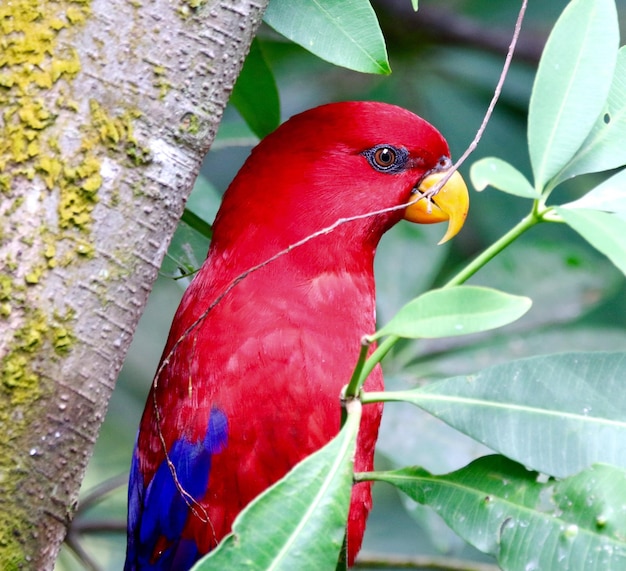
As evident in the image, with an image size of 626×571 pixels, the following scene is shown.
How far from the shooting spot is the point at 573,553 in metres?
1.02

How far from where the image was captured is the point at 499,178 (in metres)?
0.96

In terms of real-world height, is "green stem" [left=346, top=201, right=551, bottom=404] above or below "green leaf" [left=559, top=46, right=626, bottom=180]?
below

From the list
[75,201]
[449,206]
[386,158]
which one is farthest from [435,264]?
[75,201]

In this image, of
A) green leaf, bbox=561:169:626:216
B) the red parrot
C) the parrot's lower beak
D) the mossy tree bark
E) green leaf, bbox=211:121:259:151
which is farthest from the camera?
green leaf, bbox=211:121:259:151

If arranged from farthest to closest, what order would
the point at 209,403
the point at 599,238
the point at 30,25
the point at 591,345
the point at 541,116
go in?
the point at 591,345
the point at 209,403
the point at 30,25
the point at 541,116
the point at 599,238

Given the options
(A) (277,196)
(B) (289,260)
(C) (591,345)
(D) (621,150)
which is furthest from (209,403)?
(C) (591,345)

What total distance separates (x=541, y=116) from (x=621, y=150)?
5.3 inches

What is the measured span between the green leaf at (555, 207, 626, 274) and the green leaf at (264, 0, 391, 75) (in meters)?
0.47

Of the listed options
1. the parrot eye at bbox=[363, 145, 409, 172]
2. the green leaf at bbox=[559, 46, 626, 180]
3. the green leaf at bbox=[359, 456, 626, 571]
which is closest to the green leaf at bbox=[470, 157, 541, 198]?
the green leaf at bbox=[559, 46, 626, 180]

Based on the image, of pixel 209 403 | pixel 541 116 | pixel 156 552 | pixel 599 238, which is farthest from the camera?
pixel 156 552

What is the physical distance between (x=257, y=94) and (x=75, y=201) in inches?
26.4

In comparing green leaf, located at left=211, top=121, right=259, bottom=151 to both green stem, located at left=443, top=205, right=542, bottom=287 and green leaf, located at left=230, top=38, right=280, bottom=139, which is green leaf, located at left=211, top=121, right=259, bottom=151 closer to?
green leaf, located at left=230, top=38, right=280, bottom=139

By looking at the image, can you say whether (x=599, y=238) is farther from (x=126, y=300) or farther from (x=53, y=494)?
(x=53, y=494)

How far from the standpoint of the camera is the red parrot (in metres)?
1.48
